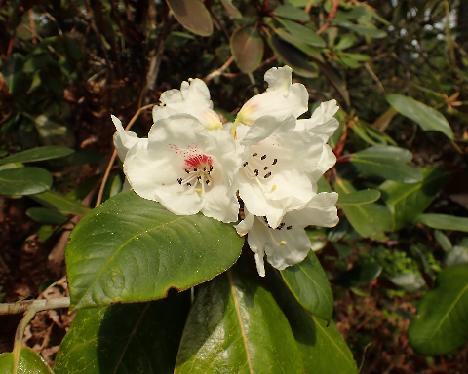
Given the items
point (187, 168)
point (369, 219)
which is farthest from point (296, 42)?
point (187, 168)

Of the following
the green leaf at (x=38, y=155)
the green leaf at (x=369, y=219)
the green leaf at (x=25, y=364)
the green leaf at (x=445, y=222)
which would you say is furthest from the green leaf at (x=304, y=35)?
the green leaf at (x=25, y=364)

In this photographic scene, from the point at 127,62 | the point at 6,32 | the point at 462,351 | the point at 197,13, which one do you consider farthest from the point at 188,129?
the point at 462,351

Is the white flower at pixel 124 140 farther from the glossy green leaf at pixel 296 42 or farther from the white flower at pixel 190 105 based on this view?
the glossy green leaf at pixel 296 42

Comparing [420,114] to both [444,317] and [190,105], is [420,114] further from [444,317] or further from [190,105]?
[190,105]

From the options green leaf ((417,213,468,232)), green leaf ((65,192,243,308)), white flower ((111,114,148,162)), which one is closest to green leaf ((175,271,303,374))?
green leaf ((65,192,243,308))

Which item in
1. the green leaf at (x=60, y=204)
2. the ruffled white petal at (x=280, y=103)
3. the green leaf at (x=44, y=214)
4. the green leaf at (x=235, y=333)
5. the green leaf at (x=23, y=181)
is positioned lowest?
the green leaf at (x=44, y=214)

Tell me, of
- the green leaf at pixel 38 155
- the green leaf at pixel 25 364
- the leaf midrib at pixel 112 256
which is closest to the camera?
the leaf midrib at pixel 112 256
